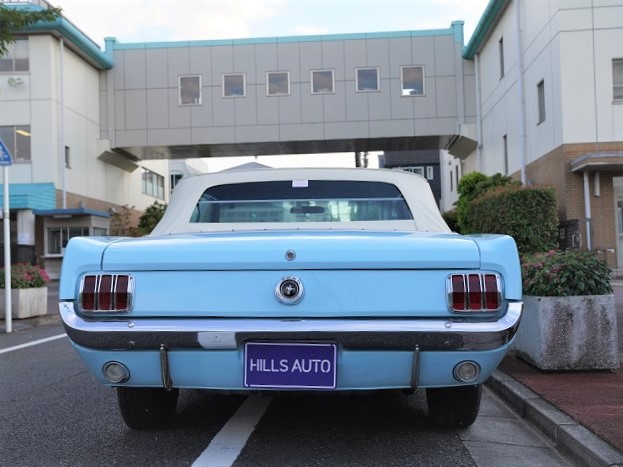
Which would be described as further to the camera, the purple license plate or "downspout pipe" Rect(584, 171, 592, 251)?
"downspout pipe" Rect(584, 171, 592, 251)

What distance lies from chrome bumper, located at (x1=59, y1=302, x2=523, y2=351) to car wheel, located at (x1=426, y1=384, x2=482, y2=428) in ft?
2.52

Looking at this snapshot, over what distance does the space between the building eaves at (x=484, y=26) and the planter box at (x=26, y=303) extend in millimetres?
17113

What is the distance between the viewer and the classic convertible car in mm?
2932

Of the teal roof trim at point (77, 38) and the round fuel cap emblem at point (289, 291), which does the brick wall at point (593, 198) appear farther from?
the teal roof trim at point (77, 38)

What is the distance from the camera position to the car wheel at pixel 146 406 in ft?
12.0

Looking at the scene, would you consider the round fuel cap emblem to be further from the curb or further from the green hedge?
the green hedge

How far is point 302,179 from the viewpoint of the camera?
4457mm

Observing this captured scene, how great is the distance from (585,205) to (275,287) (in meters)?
14.8

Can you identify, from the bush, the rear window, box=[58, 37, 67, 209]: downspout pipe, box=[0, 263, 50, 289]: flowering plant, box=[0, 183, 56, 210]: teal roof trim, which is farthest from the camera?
box=[58, 37, 67, 209]: downspout pipe

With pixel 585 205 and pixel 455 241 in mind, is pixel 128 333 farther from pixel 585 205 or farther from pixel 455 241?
pixel 585 205

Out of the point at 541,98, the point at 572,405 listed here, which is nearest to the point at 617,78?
the point at 541,98

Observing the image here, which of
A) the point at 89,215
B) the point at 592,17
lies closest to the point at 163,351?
the point at 592,17

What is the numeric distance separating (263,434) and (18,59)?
23329mm

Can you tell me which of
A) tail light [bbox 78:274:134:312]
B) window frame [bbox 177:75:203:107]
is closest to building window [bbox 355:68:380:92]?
window frame [bbox 177:75:203:107]
